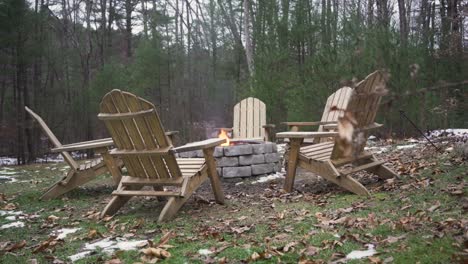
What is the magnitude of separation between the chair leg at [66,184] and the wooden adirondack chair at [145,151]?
1.25 metres

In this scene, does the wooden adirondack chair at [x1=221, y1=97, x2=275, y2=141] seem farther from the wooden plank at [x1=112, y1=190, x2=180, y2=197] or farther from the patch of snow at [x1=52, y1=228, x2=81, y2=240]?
the patch of snow at [x1=52, y1=228, x2=81, y2=240]

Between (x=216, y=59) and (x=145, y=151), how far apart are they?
14931 mm

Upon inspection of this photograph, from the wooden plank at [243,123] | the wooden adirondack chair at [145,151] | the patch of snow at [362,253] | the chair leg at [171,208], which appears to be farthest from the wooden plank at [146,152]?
the wooden plank at [243,123]

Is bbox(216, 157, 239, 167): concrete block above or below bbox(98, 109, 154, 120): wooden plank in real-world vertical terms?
below

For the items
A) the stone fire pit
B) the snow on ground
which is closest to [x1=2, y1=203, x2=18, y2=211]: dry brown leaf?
the snow on ground

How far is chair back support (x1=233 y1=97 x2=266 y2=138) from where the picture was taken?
6977mm

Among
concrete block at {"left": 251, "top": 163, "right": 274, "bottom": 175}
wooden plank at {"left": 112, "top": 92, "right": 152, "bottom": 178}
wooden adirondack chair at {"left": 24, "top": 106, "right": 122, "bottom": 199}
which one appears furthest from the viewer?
concrete block at {"left": 251, "top": 163, "right": 274, "bottom": 175}

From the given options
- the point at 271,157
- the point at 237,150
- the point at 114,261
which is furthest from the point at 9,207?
the point at 271,157

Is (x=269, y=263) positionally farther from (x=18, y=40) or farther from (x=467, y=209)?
(x=18, y=40)

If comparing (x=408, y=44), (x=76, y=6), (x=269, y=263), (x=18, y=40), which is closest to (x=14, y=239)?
(x=269, y=263)

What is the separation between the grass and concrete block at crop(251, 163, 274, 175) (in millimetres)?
727

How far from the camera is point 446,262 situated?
194cm

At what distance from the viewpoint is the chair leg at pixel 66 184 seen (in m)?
4.84

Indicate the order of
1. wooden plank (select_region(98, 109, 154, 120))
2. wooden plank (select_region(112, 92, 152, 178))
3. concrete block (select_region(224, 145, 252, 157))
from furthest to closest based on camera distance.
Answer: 1. concrete block (select_region(224, 145, 252, 157))
2. wooden plank (select_region(112, 92, 152, 178))
3. wooden plank (select_region(98, 109, 154, 120))
